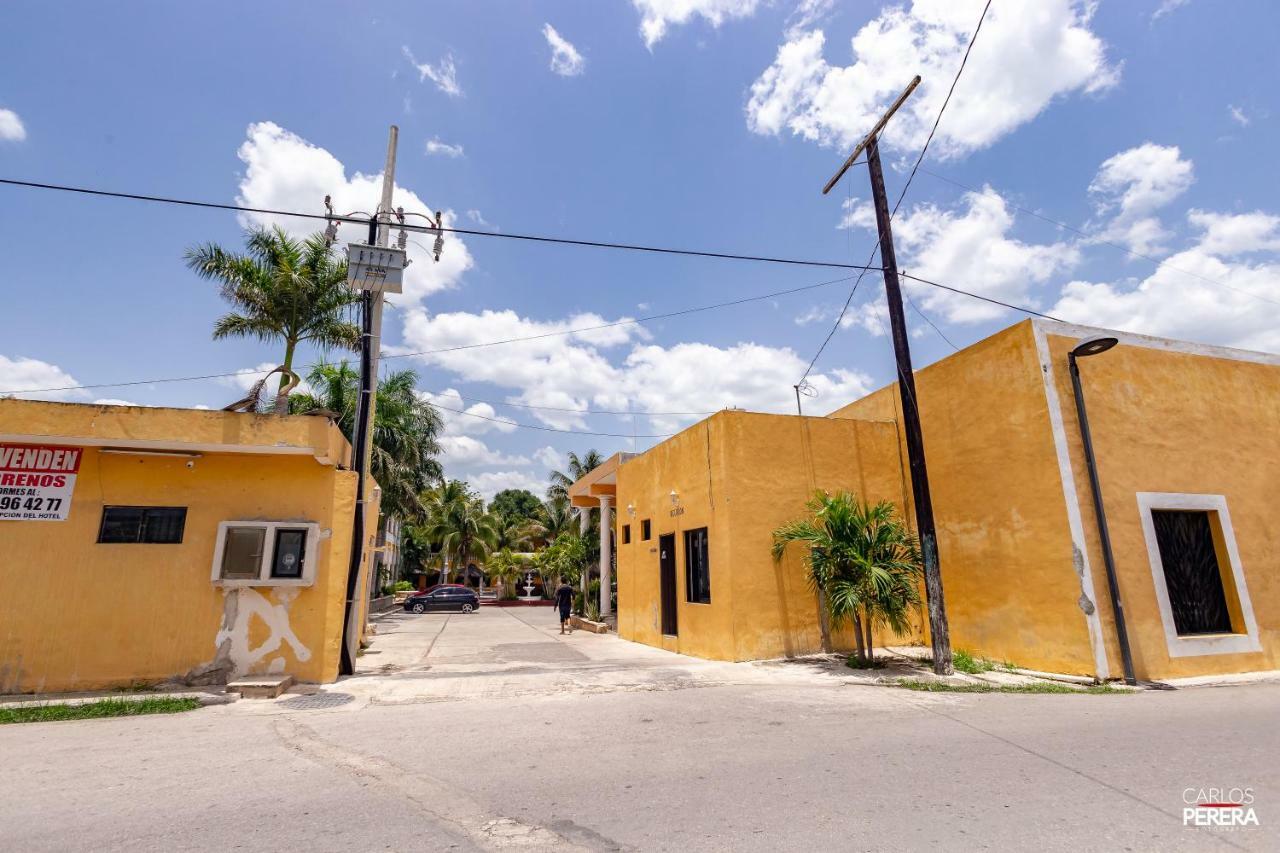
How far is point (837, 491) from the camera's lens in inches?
530

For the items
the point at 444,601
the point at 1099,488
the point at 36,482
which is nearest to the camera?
the point at 36,482

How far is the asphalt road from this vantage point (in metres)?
3.93

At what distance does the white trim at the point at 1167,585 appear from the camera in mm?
10203

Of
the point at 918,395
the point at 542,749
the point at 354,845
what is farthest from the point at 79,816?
the point at 918,395

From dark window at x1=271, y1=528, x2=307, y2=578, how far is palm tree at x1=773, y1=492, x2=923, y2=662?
27.0 feet

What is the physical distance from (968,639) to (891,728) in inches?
250

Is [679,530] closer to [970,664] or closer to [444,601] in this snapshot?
[970,664]

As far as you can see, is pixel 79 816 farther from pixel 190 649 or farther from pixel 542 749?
pixel 190 649

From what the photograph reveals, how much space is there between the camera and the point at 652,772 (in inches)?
205

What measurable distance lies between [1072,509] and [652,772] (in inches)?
334

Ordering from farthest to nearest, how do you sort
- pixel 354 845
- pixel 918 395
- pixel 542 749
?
pixel 918 395 < pixel 542 749 < pixel 354 845

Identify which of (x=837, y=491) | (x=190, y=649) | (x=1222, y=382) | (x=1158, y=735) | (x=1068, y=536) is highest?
(x=1222, y=382)

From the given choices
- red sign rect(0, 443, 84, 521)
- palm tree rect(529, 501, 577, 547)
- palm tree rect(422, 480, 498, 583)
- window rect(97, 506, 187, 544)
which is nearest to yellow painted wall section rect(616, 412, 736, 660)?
window rect(97, 506, 187, 544)

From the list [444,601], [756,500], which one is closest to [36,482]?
[756,500]
